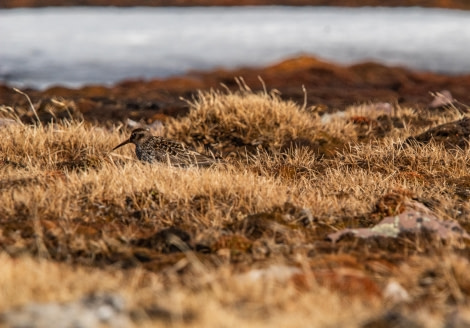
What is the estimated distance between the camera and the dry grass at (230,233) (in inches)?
170

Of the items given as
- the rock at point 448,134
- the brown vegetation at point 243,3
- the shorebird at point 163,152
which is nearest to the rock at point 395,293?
the shorebird at point 163,152

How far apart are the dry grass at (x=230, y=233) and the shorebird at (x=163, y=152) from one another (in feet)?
1.10

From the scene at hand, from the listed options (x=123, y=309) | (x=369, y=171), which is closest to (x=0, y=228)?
(x=123, y=309)

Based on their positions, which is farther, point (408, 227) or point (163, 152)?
point (163, 152)

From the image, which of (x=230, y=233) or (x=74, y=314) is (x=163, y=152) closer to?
(x=230, y=233)

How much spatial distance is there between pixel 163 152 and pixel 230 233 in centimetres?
253

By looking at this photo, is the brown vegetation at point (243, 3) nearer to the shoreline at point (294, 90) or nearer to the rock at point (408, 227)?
the shoreline at point (294, 90)

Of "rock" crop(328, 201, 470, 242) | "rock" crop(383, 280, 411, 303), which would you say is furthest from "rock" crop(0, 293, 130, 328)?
"rock" crop(328, 201, 470, 242)

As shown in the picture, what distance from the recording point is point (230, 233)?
20.0 ft

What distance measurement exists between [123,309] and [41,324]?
0.46 metres

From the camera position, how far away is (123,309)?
4102 millimetres

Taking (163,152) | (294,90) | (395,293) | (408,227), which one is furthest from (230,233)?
(294,90)

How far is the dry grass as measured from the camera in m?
4.33

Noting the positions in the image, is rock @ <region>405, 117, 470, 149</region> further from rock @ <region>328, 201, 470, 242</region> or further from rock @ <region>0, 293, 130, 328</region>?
rock @ <region>0, 293, 130, 328</region>
